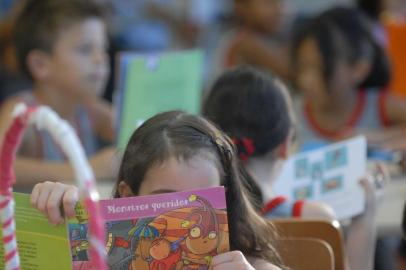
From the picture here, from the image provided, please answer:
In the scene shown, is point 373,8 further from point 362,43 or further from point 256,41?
point 362,43

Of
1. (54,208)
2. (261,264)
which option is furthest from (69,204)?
(261,264)

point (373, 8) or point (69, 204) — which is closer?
point (69, 204)

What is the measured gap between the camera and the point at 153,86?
2.91 meters

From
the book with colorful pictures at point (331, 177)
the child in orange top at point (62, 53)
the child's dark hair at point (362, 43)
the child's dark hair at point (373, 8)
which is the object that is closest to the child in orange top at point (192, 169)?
the book with colorful pictures at point (331, 177)

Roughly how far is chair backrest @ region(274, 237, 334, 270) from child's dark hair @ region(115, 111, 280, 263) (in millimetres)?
169

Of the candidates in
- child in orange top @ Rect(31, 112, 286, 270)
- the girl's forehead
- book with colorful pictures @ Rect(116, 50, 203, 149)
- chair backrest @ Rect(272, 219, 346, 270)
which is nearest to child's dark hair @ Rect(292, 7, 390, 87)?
book with colorful pictures @ Rect(116, 50, 203, 149)

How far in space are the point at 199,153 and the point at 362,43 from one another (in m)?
2.06

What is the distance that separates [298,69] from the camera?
3.38 metres

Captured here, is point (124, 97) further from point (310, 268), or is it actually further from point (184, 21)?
point (184, 21)

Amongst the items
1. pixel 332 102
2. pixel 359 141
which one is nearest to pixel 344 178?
pixel 359 141

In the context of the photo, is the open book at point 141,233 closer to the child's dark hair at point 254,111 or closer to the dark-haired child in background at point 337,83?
the child's dark hair at point 254,111

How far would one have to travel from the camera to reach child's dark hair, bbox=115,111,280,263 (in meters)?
1.51

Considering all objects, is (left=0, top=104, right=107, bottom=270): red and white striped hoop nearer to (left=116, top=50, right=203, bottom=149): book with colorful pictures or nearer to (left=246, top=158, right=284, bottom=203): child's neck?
(left=246, top=158, right=284, bottom=203): child's neck

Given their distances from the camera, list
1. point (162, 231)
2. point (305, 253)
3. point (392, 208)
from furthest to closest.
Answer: point (392, 208) → point (305, 253) → point (162, 231)
